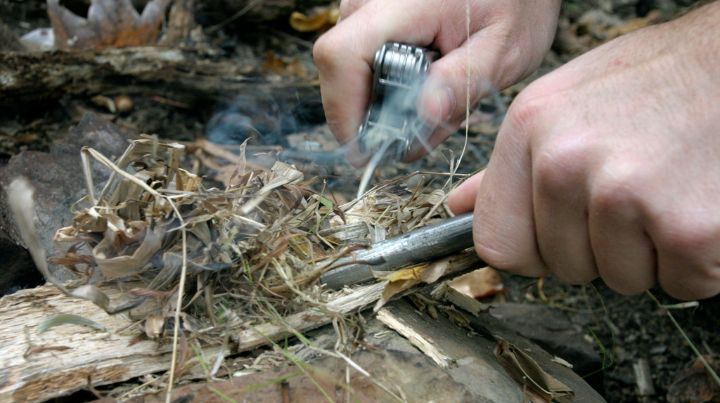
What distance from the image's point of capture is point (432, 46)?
2125 mm

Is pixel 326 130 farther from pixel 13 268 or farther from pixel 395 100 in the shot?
pixel 13 268

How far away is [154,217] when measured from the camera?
1.54 metres

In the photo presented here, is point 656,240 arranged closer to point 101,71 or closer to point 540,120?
point 540,120

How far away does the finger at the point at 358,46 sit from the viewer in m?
1.99

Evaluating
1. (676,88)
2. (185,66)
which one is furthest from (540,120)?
(185,66)

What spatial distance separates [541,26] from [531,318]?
0.92 metres

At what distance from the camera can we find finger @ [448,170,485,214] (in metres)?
1.69

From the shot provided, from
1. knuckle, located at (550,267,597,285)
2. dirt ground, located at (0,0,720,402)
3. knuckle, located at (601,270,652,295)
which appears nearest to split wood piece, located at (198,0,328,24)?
dirt ground, located at (0,0,720,402)

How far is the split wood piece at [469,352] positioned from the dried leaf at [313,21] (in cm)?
235

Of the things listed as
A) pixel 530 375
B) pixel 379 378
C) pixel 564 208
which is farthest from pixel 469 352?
pixel 564 208

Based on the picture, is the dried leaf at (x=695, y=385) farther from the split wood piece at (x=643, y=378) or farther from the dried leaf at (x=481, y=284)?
the dried leaf at (x=481, y=284)

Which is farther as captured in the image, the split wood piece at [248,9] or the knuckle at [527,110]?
the split wood piece at [248,9]

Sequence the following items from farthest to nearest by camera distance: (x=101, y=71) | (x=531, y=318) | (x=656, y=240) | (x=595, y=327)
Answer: (x=101, y=71), (x=595, y=327), (x=531, y=318), (x=656, y=240)

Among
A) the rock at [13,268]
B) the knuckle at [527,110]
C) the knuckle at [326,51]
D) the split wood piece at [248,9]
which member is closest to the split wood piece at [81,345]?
the rock at [13,268]
